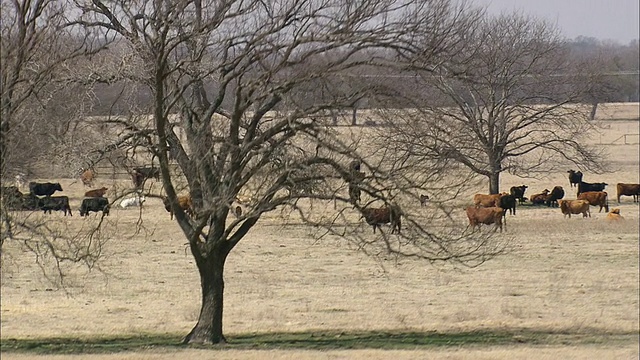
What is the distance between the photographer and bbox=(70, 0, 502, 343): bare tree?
46.9 feet

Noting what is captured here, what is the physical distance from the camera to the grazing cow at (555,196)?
129 feet

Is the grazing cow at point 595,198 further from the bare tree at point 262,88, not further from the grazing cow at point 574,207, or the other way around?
the bare tree at point 262,88

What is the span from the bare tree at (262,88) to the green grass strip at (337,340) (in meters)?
1.74

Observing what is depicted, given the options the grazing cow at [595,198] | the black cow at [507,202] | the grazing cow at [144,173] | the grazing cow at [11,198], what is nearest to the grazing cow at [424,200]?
the grazing cow at [144,173]

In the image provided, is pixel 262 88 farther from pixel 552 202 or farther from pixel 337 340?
pixel 552 202

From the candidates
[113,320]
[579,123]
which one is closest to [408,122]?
[113,320]

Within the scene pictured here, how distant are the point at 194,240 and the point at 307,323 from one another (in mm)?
4008

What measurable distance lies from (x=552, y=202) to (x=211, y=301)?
86.2 ft

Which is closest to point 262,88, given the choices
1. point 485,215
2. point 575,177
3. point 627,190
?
point 485,215

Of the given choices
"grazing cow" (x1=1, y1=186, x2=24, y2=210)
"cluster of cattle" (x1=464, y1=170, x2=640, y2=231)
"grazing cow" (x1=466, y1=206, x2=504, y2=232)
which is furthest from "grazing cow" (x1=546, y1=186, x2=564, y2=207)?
"grazing cow" (x1=1, y1=186, x2=24, y2=210)

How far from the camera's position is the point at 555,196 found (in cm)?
3969

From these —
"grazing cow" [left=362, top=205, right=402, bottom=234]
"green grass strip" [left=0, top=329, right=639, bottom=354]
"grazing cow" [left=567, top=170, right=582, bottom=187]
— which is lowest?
"green grass strip" [left=0, top=329, right=639, bottom=354]

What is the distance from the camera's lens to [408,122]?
14.5m

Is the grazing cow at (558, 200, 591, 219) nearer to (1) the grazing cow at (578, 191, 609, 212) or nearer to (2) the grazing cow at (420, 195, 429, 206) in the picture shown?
(1) the grazing cow at (578, 191, 609, 212)
